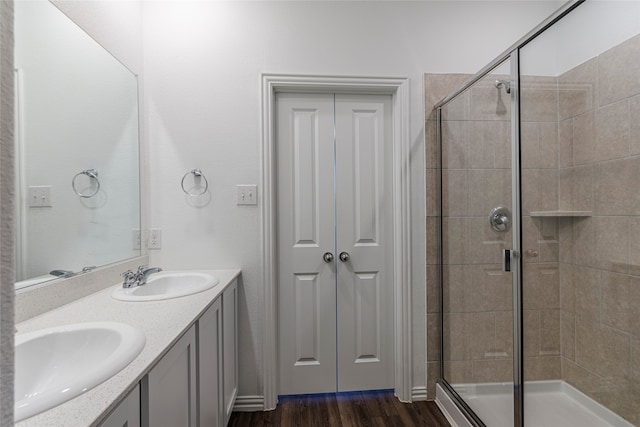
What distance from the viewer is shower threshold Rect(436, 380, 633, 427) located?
1.41 metres

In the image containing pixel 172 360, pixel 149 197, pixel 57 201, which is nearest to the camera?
pixel 172 360

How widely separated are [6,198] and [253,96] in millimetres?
1853

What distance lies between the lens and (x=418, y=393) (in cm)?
194

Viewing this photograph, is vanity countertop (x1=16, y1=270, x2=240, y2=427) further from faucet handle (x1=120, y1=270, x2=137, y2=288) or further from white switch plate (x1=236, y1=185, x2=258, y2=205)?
white switch plate (x1=236, y1=185, x2=258, y2=205)

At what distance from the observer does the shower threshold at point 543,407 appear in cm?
141

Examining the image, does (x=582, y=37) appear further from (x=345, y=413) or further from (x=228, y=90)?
(x=345, y=413)

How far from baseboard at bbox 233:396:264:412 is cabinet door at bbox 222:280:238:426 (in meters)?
0.07

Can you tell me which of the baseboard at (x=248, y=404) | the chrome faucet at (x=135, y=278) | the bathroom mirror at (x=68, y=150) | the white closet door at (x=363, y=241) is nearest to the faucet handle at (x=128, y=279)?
the chrome faucet at (x=135, y=278)

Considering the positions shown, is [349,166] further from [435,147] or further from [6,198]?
[6,198]

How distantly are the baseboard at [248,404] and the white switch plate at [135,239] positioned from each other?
1079 mm

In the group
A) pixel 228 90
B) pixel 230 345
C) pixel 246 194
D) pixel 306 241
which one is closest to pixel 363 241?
pixel 306 241

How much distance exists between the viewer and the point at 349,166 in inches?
78.5

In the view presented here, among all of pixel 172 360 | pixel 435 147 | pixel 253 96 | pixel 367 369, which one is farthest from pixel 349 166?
pixel 172 360

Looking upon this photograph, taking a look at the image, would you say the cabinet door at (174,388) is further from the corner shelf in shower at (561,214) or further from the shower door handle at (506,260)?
the corner shelf in shower at (561,214)
